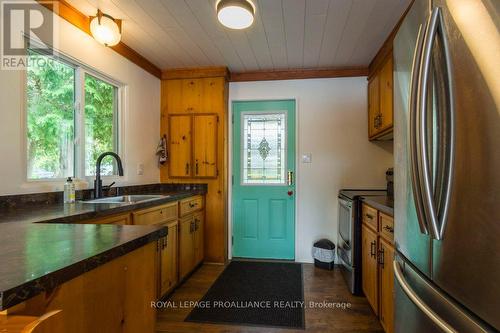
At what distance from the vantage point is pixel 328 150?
3332 millimetres

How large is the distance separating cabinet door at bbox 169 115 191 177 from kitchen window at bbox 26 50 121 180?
74 cm

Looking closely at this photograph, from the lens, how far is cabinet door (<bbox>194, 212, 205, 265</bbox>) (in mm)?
3023

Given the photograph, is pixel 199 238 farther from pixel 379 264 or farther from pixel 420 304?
pixel 420 304

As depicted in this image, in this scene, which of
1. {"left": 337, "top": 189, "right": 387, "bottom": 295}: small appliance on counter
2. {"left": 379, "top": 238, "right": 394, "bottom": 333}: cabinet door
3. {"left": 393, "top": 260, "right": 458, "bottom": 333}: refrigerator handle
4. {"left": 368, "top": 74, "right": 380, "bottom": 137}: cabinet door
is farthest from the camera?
{"left": 368, "top": 74, "right": 380, "bottom": 137}: cabinet door

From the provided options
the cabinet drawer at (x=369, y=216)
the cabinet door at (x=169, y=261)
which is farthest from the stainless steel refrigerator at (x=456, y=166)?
the cabinet door at (x=169, y=261)

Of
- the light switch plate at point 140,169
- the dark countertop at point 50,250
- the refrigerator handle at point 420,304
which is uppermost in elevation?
the light switch plate at point 140,169

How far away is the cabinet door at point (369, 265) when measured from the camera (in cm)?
205

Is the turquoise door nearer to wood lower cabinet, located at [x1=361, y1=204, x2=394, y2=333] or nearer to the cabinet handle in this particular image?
wood lower cabinet, located at [x1=361, y1=204, x2=394, y2=333]

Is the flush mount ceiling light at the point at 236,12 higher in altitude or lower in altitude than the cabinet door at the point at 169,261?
higher

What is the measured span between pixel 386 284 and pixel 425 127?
136 centimetres
